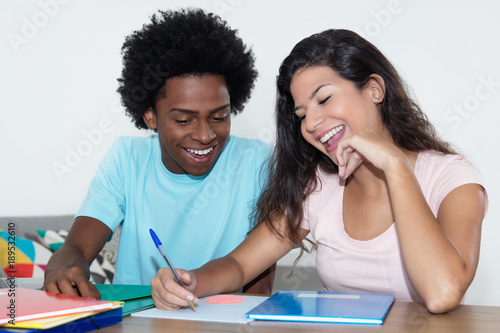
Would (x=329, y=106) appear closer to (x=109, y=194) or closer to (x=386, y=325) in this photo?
(x=386, y=325)

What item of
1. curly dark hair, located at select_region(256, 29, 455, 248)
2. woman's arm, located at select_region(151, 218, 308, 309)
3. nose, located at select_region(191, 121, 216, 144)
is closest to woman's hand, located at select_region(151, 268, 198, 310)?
woman's arm, located at select_region(151, 218, 308, 309)

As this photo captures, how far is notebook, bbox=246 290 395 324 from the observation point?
2.77 ft

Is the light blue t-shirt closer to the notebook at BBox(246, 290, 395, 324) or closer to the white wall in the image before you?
the notebook at BBox(246, 290, 395, 324)

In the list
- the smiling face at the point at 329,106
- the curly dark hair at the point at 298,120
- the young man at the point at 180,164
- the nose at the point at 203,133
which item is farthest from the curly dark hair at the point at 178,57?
the smiling face at the point at 329,106

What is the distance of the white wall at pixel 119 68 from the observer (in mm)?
2270

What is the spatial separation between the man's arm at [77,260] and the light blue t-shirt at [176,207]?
11 cm

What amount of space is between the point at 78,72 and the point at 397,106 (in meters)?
1.75

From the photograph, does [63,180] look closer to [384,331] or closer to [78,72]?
[78,72]

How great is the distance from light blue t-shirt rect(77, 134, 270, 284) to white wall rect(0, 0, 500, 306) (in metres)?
0.73

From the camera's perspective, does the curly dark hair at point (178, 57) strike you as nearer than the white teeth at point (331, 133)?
No

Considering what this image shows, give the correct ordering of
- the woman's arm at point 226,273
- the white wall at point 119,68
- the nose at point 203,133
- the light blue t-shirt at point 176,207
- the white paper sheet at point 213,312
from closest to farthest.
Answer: the white paper sheet at point 213,312 → the woman's arm at point 226,273 → the nose at point 203,133 → the light blue t-shirt at point 176,207 → the white wall at point 119,68

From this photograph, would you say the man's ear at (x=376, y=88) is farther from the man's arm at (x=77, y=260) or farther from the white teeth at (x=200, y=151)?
the man's arm at (x=77, y=260)

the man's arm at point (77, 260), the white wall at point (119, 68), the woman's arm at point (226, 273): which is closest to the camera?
the woman's arm at point (226, 273)

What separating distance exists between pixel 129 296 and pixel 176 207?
1.89 ft
